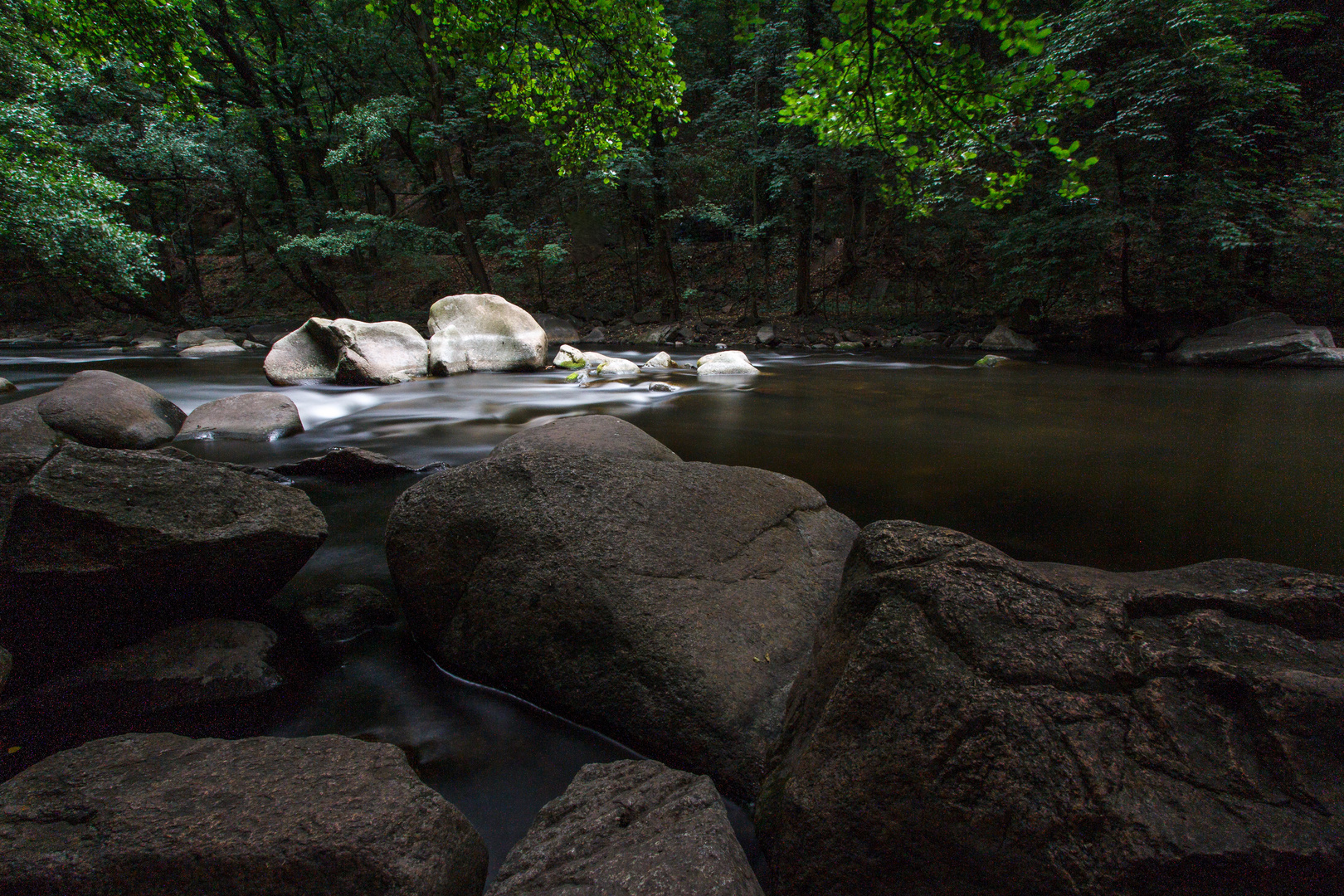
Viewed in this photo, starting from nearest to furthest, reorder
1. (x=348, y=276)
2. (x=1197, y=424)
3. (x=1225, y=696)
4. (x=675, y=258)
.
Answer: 1. (x=1225, y=696)
2. (x=1197, y=424)
3. (x=675, y=258)
4. (x=348, y=276)

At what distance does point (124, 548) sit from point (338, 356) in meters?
9.13

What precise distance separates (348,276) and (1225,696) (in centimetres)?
3123

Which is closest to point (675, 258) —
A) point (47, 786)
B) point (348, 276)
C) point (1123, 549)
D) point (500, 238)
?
point (500, 238)

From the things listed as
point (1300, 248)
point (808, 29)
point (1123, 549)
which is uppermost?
point (808, 29)

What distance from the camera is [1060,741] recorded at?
127 cm

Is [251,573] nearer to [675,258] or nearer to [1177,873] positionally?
[1177,873]

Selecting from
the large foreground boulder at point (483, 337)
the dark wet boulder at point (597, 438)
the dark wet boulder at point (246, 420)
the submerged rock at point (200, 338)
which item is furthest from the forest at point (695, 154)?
the large foreground boulder at point (483, 337)

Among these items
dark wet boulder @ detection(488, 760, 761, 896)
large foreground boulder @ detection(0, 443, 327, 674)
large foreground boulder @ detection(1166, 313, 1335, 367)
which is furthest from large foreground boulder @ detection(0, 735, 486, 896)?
large foreground boulder @ detection(1166, 313, 1335, 367)

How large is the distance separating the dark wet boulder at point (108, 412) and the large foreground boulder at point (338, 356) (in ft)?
11.3

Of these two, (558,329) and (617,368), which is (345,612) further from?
(558,329)

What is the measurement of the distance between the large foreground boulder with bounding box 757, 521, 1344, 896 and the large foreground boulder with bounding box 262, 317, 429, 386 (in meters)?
10.5

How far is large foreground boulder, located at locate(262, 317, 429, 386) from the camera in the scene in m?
10.0

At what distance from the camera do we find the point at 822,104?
422 cm

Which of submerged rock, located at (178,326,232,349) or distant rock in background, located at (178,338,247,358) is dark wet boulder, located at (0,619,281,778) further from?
submerged rock, located at (178,326,232,349)
